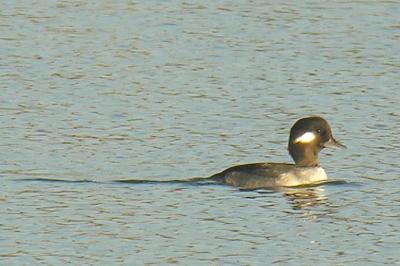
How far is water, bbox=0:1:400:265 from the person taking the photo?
15.6m

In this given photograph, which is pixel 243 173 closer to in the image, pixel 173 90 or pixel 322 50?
pixel 173 90

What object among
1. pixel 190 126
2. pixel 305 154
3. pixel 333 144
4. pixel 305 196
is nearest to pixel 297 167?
pixel 305 154

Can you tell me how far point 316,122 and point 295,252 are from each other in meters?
4.46

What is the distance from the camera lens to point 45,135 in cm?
2014

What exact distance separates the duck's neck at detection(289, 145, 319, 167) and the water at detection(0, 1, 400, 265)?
30 centimetres

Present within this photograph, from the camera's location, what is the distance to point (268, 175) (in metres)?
18.6

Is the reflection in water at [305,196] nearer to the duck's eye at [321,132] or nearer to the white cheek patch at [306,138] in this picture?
the white cheek patch at [306,138]

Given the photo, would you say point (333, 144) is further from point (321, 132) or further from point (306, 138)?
point (306, 138)

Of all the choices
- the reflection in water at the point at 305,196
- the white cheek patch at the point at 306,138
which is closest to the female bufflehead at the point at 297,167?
the white cheek patch at the point at 306,138

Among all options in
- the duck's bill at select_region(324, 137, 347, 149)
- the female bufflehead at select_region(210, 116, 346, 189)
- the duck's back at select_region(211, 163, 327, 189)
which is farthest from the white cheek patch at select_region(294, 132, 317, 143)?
the duck's back at select_region(211, 163, 327, 189)

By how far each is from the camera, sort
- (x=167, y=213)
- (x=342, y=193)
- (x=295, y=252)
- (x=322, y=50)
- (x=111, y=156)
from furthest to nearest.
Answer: (x=322, y=50) < (x=111, y=156) < (x=342, y=193) < (x=167, y=213) < (x=295, y=252)

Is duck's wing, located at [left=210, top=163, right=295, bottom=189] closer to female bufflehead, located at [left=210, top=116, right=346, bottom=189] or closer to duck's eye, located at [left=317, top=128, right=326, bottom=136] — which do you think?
female bufflehead, located at [left=210, top=116, right=346, bottom=189]

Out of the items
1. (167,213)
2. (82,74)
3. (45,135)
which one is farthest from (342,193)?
(82,74)

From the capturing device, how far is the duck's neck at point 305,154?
19.4m
